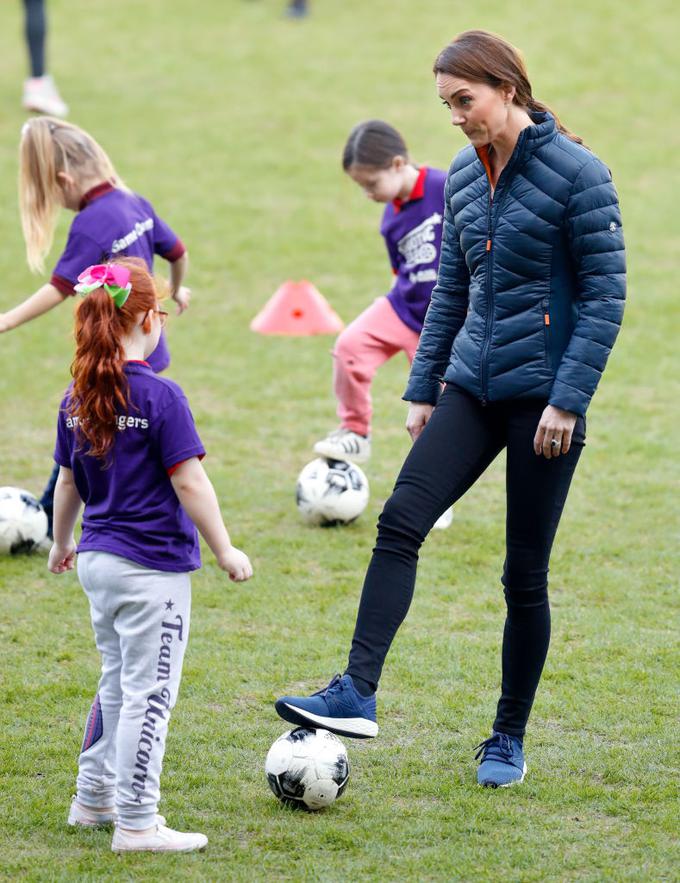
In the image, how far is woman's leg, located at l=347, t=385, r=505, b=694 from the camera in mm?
4188

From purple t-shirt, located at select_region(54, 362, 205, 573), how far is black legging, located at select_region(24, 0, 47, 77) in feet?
40.3

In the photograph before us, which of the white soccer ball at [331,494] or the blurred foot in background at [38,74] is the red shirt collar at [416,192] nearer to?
the white soccer ball at [331,494]

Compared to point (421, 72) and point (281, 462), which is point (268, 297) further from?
point (421, 72)

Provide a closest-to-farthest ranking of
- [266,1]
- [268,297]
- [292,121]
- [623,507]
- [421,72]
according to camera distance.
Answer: [623,507], [268,297], [292,121], [421,72], [266,1]

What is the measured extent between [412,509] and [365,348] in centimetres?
329

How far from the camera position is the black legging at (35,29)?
49.4 ft

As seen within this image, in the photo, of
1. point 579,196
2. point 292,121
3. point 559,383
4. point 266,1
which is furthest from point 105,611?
point 266,1

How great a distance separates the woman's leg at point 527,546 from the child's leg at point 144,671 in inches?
44.2

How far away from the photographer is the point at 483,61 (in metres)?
4.09

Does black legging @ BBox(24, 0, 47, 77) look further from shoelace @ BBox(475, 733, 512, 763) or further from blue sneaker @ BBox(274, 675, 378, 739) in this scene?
blue sneaker @ BBox(274, 675, 378, 739)

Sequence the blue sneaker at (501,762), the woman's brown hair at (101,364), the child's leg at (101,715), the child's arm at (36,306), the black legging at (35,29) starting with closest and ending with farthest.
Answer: the woman's brown hair at (101,364) < the child's leg at (101,715) < the blue sneaker at (501,762) < the child's arm at (36,306) < the black legging at (35,29)

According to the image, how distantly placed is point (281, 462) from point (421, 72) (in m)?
10.8

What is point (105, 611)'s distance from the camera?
3924 millimetres

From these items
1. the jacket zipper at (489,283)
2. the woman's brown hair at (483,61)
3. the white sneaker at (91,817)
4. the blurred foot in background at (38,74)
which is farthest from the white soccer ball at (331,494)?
the blurred foot in background at (38,74)
